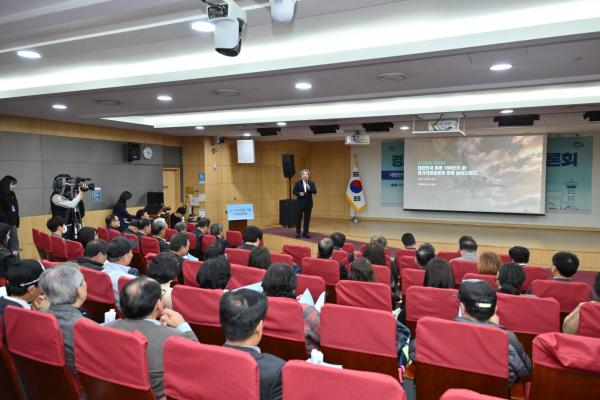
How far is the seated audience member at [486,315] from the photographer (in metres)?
2.36

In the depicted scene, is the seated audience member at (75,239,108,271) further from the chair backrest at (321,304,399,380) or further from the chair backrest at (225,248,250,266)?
the chair backrest at (321,304,399,380)

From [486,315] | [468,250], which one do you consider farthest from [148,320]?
[468,250]

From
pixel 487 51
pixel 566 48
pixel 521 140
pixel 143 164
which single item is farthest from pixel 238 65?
pixel 521 140

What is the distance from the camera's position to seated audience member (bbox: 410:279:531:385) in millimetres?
2361

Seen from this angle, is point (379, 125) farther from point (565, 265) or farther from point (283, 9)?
point (283, 9)

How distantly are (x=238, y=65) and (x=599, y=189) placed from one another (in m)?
11.7

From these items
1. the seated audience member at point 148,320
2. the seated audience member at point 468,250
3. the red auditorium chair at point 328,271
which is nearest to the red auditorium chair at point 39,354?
the seated audience member at point 148,320

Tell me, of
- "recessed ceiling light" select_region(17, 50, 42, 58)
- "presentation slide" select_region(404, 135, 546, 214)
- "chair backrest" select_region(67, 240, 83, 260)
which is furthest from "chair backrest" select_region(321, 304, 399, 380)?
"presentation slide" select_region(404, 135, 546, 214)

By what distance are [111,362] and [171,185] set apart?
11.5 meters

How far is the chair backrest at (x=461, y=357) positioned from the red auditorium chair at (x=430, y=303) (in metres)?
0.81

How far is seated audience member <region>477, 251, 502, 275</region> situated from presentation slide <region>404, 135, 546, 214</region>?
30.5 feet

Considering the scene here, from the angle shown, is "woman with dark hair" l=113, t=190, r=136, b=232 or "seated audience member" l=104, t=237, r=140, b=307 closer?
"seated audience member" l=104, t=237, r=140, b=307

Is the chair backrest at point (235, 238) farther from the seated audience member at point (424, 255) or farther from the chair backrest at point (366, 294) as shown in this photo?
the chair backrest at point (366, 294)

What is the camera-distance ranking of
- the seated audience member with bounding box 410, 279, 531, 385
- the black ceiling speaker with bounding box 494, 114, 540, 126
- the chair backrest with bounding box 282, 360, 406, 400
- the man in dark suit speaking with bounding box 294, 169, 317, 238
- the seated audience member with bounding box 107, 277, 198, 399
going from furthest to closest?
the man in dark suit speaking with bounding box 294, 169, 317, 238 < the black ceiling speaker with bounding box 494, 114, 540, 126 < the seated audience member with bounding box 410, 279, 531, 385 < the seated audience member with bounding box 107, 277, 198, 399 < the chair backrest with bounding box 282, 360, 406, 400
